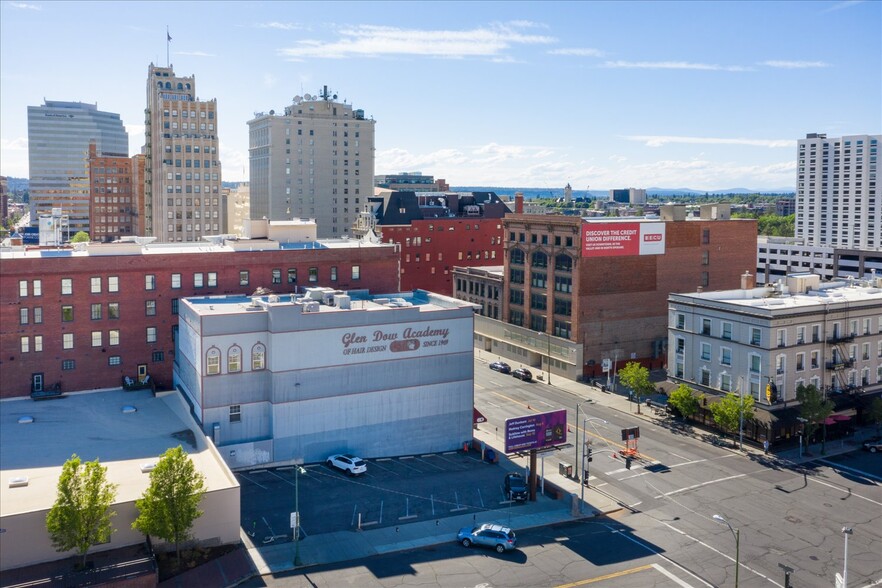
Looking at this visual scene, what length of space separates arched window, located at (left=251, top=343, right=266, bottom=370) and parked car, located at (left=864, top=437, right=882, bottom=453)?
53.2m

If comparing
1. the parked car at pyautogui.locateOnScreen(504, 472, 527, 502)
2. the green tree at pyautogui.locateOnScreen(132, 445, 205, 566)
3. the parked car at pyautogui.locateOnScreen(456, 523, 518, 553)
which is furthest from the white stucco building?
the parked car at pyautogui.locateOnScreen(456, 523, 518, 553)

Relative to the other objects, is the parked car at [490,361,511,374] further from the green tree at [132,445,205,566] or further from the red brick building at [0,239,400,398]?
the green tree at [132,445,205,566]

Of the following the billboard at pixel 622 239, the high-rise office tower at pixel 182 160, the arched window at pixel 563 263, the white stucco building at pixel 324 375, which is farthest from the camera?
the high-rise office tower at pixel 182 160

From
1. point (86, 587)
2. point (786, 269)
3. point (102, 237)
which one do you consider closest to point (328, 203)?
point (102, 237)

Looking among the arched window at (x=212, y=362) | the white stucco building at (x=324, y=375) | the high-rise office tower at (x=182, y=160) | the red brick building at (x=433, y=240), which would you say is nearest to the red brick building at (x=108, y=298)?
the white stucco building at (x=324, y=375)

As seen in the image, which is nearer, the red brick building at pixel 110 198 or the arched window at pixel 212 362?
the arched window at pixel 212 362

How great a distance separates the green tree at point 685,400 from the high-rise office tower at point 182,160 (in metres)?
103

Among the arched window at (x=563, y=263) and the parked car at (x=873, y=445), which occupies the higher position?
the arched window at (x=563, y=263)

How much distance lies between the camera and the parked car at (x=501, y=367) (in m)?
94.3

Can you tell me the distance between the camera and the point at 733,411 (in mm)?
64500

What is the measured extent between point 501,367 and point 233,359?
148ft

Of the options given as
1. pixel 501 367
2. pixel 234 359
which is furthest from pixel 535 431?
pixel 501 367

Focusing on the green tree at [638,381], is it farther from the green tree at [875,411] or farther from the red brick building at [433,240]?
the red brick building at [433,240]

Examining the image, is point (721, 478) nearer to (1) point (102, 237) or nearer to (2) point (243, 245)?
(2) point (243, 245)
